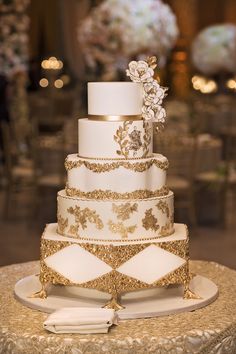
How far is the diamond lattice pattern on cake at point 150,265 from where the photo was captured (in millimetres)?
3180

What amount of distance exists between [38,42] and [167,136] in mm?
13715

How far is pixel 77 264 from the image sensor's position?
322 cm

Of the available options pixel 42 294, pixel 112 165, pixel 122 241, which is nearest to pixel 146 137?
pixel 112 165

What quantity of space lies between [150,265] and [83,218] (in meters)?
0.34

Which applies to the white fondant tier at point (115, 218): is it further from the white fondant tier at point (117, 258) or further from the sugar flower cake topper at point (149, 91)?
the sugar flower cake topper at point (149, 91)

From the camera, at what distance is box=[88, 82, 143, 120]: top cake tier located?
10.6ft

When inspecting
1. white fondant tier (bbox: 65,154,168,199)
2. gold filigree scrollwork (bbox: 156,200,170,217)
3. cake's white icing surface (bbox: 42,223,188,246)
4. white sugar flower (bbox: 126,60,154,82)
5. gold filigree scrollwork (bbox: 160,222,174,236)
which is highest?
white sugar flower (bbox: 126,60,154,82)

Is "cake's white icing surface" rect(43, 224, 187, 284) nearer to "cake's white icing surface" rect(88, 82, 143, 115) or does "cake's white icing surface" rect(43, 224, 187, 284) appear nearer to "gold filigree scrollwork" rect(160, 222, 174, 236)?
"gold filigree scrollwork" rect(160, 222, 174, 236)

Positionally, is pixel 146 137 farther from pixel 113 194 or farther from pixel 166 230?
pixel 166 230

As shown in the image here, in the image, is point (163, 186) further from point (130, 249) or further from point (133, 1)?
point (133, 1)

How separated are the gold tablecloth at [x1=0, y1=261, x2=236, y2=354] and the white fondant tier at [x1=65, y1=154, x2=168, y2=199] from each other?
0.53 metres

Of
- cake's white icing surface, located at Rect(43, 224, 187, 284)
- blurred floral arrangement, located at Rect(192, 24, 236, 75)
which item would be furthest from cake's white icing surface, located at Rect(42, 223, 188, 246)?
blurred floral arrangement, located at Rect(192, 24, 236, 75)

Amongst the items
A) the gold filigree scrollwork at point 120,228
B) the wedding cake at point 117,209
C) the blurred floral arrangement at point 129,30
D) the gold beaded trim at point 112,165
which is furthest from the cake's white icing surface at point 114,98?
the blurred floral arrangement at point 129,30

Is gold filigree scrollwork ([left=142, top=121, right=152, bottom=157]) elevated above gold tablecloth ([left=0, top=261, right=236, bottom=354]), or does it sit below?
above
